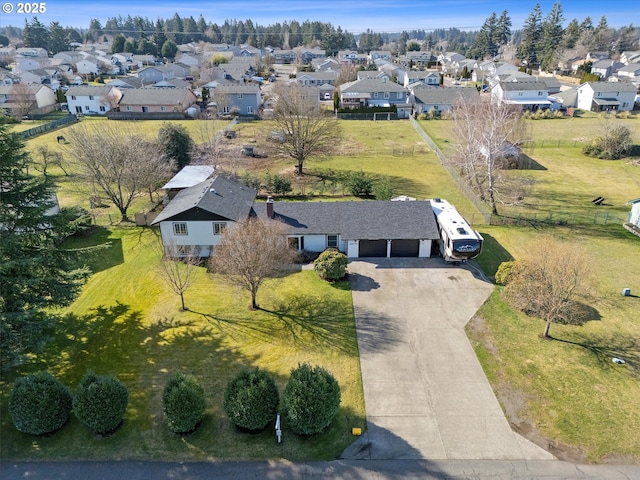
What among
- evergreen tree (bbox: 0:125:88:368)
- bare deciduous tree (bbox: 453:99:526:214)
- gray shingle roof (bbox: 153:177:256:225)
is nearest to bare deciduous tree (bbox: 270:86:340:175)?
bare deciduous tree (bbox: 453:99:526:214)

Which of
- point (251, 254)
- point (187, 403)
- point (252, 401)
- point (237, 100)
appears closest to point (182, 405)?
point (187, 403)

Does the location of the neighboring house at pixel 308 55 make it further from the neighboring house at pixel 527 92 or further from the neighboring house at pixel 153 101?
the neighboring house at pixel 527 92

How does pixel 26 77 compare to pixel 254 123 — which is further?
pixel 26 77

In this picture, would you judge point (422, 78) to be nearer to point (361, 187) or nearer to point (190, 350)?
point (361, 187)

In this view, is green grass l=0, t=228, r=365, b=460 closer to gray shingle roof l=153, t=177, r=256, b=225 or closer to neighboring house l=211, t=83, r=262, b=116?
gray shingle roof l=153, t=177, r=256, b=225

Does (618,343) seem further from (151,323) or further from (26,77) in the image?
(26,77)

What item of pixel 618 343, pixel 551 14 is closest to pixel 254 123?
pixel 618 343

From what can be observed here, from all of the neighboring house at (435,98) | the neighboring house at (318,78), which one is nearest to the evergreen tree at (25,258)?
the neighboring house at (435,98)
